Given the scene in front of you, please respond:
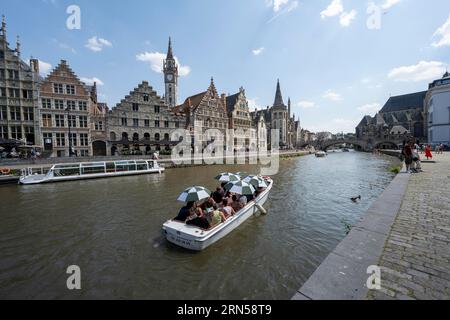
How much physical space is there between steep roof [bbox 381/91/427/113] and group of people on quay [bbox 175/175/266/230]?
108463 mm

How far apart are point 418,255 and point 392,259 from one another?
0.68 metres

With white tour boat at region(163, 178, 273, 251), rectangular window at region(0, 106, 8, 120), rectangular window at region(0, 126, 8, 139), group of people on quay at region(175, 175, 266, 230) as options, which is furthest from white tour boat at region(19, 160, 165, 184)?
white tour boat at region(163, 178, 273, 251)

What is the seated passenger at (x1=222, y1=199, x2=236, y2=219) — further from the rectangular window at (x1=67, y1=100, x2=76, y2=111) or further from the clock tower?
the clock tower

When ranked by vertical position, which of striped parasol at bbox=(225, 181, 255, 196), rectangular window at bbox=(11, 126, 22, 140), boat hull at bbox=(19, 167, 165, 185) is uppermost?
rectangular window at bbox=(11, 126, 22, 140)

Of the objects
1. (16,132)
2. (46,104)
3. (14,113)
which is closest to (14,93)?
(14,113)

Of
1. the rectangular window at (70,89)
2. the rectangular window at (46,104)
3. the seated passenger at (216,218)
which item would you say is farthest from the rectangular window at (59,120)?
the seated passenger at (216,218)

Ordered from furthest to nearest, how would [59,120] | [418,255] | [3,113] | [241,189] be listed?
1. [59,120]
2. [3,113]
3. [241,189]
4. [418,255]

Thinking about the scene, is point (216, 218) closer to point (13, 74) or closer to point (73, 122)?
point (73, 122)

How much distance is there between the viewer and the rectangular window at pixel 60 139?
33.5 meters

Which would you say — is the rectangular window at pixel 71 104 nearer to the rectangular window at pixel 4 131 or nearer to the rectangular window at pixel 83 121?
the rectangular window at pixel 83 121

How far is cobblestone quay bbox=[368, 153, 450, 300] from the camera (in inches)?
136

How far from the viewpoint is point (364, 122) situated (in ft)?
345

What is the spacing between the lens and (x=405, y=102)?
88.5 meters

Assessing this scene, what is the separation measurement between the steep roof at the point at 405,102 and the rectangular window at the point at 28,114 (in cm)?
11858
